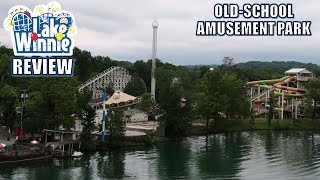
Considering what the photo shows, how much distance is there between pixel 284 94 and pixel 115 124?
42.1 metres

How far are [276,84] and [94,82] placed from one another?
127ft

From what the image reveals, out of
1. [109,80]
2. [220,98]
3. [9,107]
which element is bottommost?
[9,107]

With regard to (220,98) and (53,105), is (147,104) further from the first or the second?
(53,105)

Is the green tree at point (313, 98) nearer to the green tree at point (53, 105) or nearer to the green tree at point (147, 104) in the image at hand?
the green tree at point (147, 104)

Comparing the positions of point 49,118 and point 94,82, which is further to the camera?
point 94,82

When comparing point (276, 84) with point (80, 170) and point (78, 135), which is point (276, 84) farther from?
point (80, 170)

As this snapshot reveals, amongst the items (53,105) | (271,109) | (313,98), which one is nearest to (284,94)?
(313,98)

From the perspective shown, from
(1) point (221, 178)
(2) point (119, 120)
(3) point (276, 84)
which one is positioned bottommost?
(1) point (221, 178)

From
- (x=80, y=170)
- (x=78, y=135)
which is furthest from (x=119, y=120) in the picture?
(x=80, y=170)

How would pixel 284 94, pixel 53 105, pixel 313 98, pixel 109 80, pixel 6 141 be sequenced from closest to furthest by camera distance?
pixel 6 141 → pixel 53 105 → pixel 313 98 → pixel 284 94 → pixel 109 80

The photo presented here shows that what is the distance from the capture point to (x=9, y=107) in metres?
55.8

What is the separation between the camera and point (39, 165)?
148ft

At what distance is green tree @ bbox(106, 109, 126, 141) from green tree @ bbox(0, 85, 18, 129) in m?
11.7

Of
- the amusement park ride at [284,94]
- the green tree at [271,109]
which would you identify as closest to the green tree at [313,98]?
the amusement park ride at [284,94]
